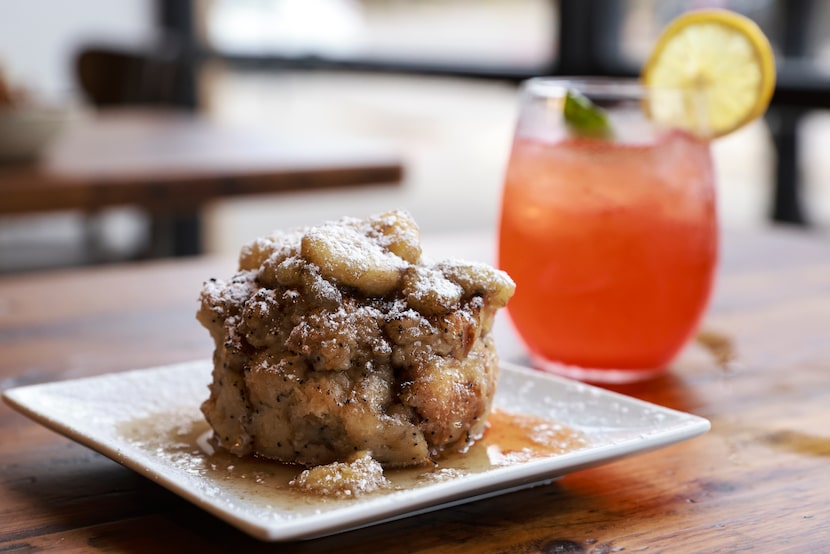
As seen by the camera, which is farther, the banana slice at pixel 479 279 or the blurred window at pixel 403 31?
the blurred window at pixel 403 31

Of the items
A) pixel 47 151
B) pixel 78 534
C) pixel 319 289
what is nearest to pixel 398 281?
pixel 319 289

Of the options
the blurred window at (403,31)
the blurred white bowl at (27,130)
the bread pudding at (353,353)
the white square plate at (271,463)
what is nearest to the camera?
the white square plate at (271,463)

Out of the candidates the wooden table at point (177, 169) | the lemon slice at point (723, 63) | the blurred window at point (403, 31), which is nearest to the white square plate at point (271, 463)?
the lemon slice at point (723, 63)

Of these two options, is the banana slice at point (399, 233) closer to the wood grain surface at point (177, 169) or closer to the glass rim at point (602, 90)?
the glass rim at point (602, 90)

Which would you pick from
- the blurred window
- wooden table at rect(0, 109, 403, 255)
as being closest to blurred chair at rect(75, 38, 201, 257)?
the blurred window

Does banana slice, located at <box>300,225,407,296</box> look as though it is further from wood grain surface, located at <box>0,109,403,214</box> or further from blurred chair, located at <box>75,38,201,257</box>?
blurred chair, located at <box>75,38,201,257</box>

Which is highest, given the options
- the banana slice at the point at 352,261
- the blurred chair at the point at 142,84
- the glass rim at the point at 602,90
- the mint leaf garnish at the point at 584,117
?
the glass rim at the point at 602,90

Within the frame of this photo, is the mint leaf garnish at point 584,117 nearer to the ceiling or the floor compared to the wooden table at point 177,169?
nearer to the ceiling

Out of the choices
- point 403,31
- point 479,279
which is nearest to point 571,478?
point 479,279
